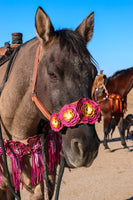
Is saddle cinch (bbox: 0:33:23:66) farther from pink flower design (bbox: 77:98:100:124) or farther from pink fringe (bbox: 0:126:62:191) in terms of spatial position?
pink flower design (bbox: 77:98:100:124)

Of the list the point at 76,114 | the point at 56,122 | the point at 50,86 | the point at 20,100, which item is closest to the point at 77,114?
the point at 76,114

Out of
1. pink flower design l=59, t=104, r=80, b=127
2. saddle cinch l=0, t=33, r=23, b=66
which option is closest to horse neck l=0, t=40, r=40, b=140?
saddle cinch l=0, t=33, r=23, b=66

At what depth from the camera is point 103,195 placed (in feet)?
13.6

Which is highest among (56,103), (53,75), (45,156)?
(53,75)

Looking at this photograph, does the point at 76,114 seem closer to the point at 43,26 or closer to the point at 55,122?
the point at 55,122

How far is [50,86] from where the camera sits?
1.63 m

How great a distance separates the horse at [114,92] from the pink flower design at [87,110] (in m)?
5.50

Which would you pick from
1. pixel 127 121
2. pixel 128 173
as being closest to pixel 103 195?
pixel 128 173

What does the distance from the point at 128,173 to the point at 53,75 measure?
444 centimetres

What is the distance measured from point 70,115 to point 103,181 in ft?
12.5

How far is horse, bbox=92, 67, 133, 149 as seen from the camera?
708 cm

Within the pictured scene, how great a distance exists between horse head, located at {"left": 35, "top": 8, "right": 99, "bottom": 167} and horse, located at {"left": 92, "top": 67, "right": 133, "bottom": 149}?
5.42 meters

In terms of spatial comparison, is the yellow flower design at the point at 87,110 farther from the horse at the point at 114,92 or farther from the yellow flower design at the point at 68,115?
the horse at the point at 114,92

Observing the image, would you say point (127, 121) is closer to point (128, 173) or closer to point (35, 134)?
point (128, 173)
